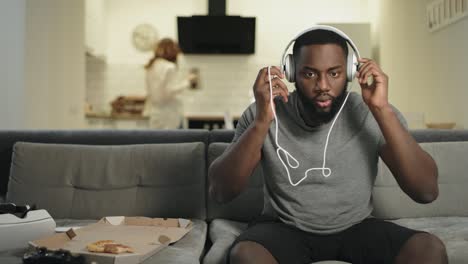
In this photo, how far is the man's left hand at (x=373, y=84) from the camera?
1400 mm

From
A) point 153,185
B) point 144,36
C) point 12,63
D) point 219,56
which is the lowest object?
point 153,185

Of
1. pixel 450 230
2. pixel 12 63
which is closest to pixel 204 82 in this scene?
pixel 12 63

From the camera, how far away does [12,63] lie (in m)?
3.72

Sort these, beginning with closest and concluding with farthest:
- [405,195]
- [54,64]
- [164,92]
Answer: [405,195], [54,64], [164,92]

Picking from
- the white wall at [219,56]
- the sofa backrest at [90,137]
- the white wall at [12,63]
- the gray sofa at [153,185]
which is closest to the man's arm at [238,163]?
the gray sofa at [153,185]

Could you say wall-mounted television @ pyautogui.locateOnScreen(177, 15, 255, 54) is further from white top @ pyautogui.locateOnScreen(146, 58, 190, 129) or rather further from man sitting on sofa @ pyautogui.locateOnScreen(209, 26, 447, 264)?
man sitting on sofa @ pyautogui.locateOnScreen(209, 26, 447, 264)

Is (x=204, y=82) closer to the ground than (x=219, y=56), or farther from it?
closer to the ground

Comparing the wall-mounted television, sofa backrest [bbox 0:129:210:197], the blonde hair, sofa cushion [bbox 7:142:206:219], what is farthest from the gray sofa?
the wall-mounted television

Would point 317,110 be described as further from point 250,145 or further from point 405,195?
point 405,195

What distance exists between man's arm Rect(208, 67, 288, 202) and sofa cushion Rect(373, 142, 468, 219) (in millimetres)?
798

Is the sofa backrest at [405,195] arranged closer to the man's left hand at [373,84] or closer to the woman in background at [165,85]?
the man's left hand at [373,84]

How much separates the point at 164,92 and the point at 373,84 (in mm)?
4426

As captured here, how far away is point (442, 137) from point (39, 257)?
171 centimetres

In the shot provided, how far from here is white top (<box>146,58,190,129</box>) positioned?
5.48m
